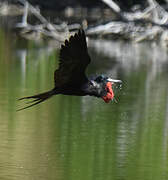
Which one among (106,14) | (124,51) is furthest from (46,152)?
(106,14)

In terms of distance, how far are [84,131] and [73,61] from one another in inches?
108

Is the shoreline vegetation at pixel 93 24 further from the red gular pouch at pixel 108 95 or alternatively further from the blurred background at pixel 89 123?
the red gular pouch at pixel 108 95

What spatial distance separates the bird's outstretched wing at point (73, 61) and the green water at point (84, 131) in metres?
0.97

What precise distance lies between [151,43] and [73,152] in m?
16.2

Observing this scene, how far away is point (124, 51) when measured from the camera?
22.8m

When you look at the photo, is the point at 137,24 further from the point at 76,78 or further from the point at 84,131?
the point at 76,78

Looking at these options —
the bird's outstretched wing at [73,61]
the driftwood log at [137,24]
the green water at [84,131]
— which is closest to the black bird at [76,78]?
the bird's outstretched wing at [73,61]

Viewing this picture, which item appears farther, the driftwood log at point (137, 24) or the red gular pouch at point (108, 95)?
the driftwood log at point (137, 24)

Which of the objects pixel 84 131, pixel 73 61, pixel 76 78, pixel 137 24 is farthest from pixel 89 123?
pixel 137 24

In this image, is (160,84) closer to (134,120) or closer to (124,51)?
(134,120)

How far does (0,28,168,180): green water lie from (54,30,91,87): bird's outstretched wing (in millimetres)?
967

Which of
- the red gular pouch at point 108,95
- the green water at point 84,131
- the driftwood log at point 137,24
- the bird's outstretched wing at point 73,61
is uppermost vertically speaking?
the driftwood log at point 137,24

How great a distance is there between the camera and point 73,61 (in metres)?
7.32

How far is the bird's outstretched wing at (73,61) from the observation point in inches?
284
